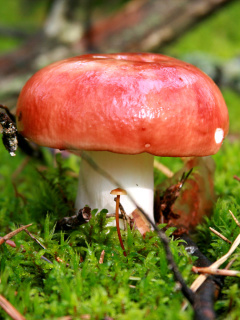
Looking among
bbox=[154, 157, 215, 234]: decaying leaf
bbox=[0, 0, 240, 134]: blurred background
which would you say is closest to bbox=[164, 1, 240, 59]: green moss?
bbox=[0, 0, 240, 134]: blurred background

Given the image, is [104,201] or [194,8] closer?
[104,201]

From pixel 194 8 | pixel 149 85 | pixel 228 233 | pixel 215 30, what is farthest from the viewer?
pixel 215 30

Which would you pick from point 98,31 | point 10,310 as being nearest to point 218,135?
point 10,310

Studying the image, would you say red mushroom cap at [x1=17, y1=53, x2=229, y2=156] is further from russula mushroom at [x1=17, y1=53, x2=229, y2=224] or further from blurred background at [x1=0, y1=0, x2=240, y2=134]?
blurred background at [x1=0, y1=0, x2=240, y2=134]

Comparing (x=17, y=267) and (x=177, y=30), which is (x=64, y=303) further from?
(x=177, y=30)

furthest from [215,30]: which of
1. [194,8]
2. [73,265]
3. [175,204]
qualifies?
[73,265]

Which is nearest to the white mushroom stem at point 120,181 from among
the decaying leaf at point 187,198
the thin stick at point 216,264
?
the decaying leaf at point 187,198

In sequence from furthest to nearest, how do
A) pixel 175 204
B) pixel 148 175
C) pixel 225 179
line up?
1. pixel 225 179
2. pixel 175 204
3. pixel 148 175

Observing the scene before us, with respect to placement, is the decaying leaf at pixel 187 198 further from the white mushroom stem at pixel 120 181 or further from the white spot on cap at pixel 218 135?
the white spot on cap at pixel 218 135
